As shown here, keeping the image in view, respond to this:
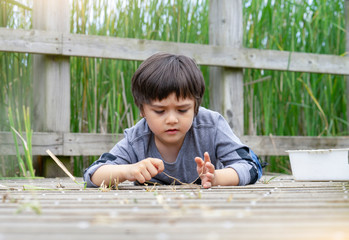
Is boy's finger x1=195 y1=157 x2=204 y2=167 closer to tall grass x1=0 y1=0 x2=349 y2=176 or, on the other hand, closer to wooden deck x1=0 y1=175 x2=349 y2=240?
wooden deck x1=0 y1=175 x2=349 y2=240

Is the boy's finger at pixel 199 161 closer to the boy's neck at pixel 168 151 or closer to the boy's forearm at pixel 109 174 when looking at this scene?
the boy's forearm at pixel 109 174

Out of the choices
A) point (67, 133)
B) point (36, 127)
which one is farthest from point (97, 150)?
point (36, 127)

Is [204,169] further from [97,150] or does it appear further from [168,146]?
[97,150]

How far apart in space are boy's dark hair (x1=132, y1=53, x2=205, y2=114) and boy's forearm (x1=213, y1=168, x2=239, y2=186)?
0.31 meters

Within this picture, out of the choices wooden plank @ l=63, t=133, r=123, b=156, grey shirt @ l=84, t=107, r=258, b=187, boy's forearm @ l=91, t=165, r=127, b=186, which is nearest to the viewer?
boy's forearm @ l=91, t=165, r=127, b=186

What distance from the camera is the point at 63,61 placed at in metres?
3.13

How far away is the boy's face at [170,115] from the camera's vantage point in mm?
2061

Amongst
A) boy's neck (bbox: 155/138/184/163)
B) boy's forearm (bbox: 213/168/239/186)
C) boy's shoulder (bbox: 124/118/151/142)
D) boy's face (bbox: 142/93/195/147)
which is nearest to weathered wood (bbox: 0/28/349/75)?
boy's shoulder (bbox: 124/118/151/142)

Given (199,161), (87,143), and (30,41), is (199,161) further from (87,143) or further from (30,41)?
(30,41)

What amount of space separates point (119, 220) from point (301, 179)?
5.05 feet

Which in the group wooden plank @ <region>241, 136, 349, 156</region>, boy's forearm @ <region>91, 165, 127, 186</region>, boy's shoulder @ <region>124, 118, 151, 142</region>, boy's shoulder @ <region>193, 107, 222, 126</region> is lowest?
wooden plank @ <region>241, 136, 349, 156</region>

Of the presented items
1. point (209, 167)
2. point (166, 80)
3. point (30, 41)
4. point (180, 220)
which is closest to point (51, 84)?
point (30, 41)

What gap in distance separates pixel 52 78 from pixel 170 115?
4.25 ft

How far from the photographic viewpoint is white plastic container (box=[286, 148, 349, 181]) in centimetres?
216
